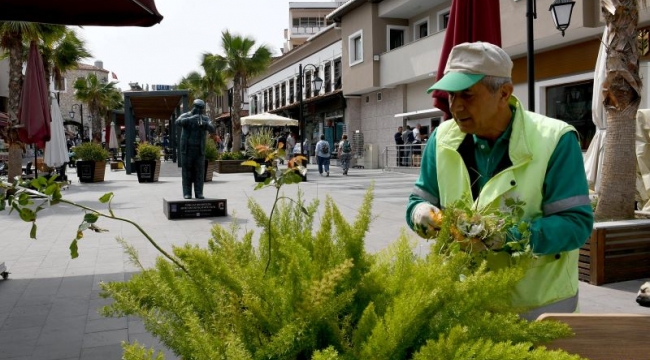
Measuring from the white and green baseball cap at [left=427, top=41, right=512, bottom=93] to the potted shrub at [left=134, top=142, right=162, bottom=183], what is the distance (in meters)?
18.3

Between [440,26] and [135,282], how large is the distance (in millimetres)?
24210

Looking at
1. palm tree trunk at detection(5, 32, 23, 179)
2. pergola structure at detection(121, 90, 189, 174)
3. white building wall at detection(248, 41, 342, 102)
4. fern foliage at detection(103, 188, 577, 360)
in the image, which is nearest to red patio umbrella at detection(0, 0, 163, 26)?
fern foliage at detection(103, 188, 577, 360)

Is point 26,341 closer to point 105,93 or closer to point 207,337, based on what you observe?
point 207,337

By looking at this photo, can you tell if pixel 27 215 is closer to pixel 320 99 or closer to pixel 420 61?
pixel 420 61

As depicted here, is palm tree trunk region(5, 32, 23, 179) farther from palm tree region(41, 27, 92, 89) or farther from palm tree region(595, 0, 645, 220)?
palm tree region(595, 0, 645, 220)

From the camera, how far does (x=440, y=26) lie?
2397 centimetres

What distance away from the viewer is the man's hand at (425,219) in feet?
5.84

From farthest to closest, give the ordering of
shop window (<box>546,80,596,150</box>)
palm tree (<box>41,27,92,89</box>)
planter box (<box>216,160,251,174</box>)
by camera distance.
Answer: planter box (<box>216,160,251,174</box>)
palm tree (<box>41,27,92,89</box>)
shop window (<box>546,80,596,150</box>)

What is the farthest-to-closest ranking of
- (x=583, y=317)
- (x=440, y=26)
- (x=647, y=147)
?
(x=440, y=26) → (x=647, y=147) → (x=583, y=317)

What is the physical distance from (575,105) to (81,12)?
15377mm

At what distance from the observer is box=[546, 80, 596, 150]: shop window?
16.6 meters

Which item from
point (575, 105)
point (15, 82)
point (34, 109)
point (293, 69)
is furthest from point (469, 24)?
point (293, 69)

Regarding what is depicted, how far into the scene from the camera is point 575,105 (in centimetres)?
1714

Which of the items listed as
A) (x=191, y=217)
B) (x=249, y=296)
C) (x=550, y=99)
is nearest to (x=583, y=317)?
(x=249, y=296)
